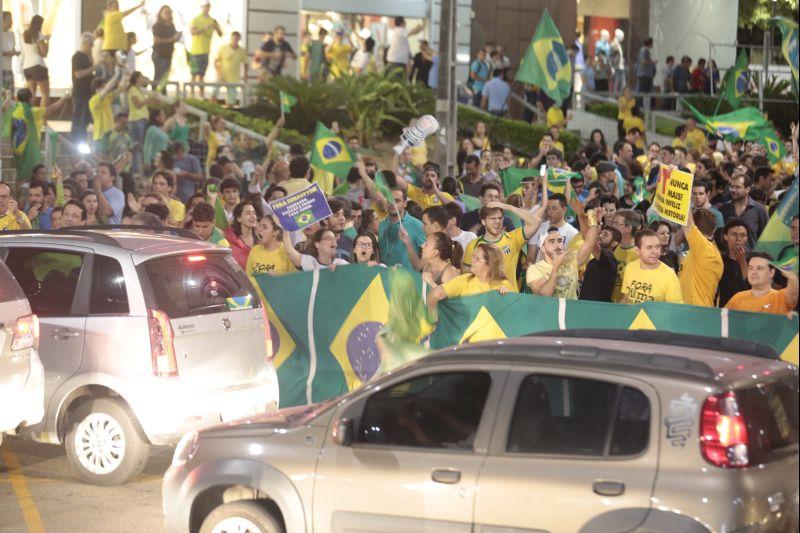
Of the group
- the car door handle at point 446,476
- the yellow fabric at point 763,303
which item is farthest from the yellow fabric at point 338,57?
the car door handle at point 446,476

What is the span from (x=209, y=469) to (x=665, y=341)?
8.20ft

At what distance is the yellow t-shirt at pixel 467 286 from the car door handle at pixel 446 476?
161 inches

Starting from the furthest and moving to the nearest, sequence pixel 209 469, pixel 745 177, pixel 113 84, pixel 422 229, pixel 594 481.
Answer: pixel 113 84
pixel 745 177
pixel 422 229
pixel 209 469
pixel 594 481

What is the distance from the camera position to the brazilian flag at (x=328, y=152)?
18.4 metres

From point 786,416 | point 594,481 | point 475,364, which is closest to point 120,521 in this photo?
point 475,364

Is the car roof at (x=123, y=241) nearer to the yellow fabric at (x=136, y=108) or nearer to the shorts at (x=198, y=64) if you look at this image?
the yellow fabric at (x=136, y=108)

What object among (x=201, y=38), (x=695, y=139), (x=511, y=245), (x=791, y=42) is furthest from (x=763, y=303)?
(x=201, y=38)

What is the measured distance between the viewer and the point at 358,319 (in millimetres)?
12023

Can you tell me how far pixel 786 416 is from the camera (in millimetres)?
6555

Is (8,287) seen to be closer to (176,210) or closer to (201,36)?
(176,210)

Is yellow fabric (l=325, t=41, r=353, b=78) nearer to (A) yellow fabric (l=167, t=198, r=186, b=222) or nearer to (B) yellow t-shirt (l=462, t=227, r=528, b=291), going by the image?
(A) yellow fabric (l=167, t=198, r=186, b=222)

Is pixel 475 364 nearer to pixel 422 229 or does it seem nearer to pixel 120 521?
pixel 120 521

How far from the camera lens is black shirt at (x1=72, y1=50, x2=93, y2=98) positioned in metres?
23.5

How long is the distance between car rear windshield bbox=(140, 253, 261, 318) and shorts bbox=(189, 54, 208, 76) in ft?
62.2
